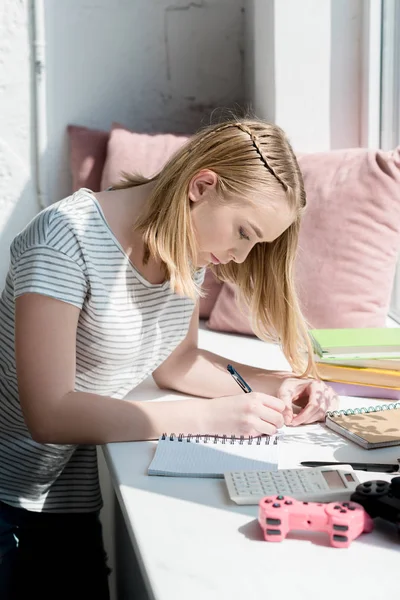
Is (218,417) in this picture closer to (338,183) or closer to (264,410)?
(264,410)

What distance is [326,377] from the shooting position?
1.46 meters

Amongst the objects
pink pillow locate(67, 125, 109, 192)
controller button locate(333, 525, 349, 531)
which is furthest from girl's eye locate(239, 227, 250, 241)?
pink pillow locate(67, 125, 109, 192)

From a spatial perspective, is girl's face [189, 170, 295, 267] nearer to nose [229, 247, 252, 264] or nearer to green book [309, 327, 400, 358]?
nose [229, 247, 252, 264]

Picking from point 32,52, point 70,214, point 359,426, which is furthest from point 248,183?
point 32,52

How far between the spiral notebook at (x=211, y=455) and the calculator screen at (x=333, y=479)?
81 mm

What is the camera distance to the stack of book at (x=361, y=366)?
4.69ft

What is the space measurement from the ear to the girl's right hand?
304mm

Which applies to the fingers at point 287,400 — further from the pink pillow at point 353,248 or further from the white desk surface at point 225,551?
the pink pillow at point 353,248

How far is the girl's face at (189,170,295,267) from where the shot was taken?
4.12ft

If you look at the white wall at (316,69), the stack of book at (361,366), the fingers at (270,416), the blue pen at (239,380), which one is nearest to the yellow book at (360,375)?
the stack of book at (361,366)

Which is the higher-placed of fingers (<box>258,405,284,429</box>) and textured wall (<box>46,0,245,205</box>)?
textured wall (<box>46,0,245,205</box>)

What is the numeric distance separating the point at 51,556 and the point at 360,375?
23.1 inches

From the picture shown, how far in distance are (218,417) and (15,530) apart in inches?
14.5

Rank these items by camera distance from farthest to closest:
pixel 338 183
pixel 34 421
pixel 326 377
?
Result: pixel 338 183
pixel 326 377
pixel 34 421
